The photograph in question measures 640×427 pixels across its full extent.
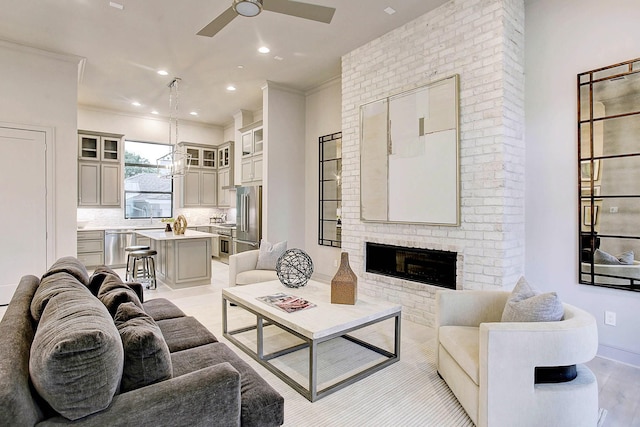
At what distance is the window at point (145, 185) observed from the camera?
7809mm

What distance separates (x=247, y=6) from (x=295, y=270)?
7.37 ft

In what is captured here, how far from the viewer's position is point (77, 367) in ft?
3.57

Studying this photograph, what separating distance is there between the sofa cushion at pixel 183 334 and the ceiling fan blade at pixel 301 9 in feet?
8.04

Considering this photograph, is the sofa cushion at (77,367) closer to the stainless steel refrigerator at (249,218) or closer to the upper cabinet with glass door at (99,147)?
the stainless steel refrigerator at (249,218)

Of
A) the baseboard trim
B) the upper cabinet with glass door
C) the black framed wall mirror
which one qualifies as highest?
the upper cabinet with glass door

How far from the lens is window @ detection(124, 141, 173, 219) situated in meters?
7.81

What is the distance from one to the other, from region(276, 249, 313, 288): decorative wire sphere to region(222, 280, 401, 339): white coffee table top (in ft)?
0.22

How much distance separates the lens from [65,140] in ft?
15.7

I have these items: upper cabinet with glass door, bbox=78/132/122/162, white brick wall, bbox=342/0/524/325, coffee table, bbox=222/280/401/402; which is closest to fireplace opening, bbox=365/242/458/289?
white brick wall, bbox=342/0/524/325

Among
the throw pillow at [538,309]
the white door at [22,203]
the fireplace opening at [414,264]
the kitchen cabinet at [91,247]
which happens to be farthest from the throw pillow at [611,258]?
the kitchen cabinet at [91,247]

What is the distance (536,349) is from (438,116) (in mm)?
2578

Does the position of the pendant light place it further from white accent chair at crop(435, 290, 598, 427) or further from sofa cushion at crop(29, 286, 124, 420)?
white accent chair at crop(435, 290, 598, 427)

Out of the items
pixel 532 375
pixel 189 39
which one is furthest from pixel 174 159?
pixel 532 375

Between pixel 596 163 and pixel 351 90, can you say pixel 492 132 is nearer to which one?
pixel 596 163
